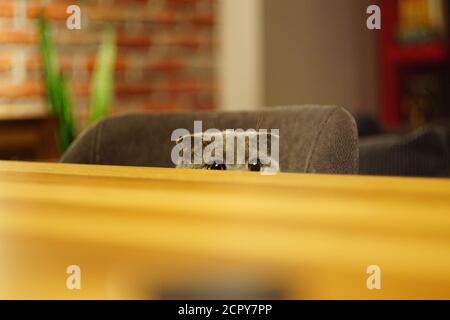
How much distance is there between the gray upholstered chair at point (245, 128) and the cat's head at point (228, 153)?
0.51 ft

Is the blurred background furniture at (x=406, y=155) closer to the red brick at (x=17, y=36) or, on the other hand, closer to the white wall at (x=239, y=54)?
the red brick at (x=17, y=36)

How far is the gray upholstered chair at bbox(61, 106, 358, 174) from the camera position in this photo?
1092 millimetres

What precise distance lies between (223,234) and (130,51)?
3194 millimetres

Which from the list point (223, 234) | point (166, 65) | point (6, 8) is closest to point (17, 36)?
point (6, 8)

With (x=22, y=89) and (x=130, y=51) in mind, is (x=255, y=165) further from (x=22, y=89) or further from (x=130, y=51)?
(x=130, y=51)

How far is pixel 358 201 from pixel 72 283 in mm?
156

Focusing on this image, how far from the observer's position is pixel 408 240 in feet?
1.06

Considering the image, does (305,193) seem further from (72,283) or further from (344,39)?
(344,39)

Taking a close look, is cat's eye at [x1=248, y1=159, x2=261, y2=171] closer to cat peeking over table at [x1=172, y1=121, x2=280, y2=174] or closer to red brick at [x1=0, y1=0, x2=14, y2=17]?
cat peeking over table at [x1=172, y1=121, x2=280, y2=174]

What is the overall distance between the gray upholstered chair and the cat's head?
155 mm

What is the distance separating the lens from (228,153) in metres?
0.90

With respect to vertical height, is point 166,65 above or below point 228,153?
above

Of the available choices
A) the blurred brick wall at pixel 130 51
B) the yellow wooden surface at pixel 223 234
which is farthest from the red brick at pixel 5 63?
the yellow wooden surface at pixel 223 234

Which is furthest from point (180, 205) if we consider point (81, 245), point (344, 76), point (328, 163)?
point (344, 76)
